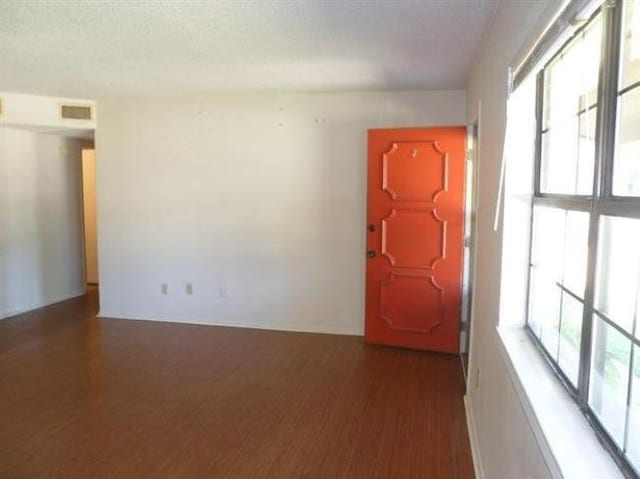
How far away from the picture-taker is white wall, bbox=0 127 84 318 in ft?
16.3

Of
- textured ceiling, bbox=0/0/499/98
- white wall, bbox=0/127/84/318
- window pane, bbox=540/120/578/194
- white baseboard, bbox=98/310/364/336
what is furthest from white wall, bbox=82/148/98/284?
window pane, bbox=540/120/578/194

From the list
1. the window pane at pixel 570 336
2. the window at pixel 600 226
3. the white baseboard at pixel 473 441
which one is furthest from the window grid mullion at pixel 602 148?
the white baseboard at pixel 473 441

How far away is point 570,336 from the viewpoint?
1444 mm

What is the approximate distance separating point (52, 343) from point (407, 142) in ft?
12.0

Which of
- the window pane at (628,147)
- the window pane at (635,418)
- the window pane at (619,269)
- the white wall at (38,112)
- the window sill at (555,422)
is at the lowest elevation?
the window sill at (555,422)

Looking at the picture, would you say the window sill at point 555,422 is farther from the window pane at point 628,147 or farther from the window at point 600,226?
the window pane at point 628,147

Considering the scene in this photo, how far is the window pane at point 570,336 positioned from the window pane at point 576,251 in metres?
0.05

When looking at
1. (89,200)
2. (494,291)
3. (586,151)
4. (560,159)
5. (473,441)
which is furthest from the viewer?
(89,200)

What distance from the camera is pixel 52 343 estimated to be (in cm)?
409

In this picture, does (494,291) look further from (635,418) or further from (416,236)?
(416,236)

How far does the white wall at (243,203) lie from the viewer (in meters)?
4.27

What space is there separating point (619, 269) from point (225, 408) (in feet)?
8.02

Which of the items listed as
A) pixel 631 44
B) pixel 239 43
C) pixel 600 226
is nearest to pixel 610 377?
pixel 600 226

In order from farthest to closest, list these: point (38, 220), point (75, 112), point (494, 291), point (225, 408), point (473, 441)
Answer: point (38, 220) < point (75, 112) < point (225, 408) < point (473, 441) < point (494, 291)
